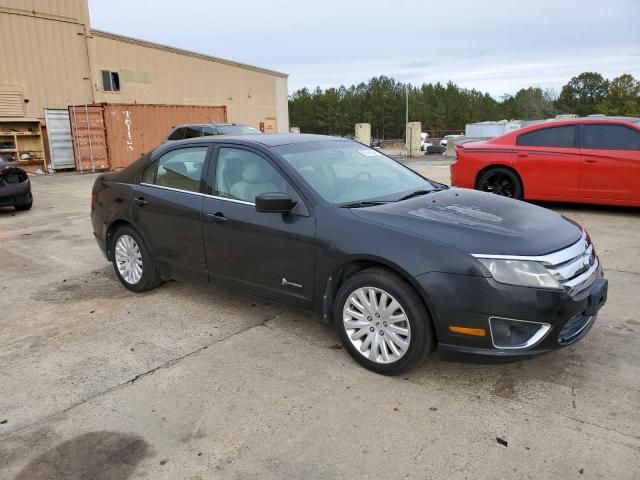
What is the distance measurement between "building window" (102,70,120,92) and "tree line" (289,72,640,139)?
2727 inches

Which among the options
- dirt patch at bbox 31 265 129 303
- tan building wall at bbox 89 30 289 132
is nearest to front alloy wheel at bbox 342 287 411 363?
dirt patch at bbox 31 265 129 303

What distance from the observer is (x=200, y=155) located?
451cm

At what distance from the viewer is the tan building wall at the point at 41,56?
2022 centimetres

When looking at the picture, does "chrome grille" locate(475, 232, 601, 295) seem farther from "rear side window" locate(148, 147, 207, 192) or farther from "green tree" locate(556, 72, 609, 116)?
"green tree" locate(556, 72, 609, 116)

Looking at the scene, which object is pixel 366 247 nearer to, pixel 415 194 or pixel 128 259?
pixel 415 194

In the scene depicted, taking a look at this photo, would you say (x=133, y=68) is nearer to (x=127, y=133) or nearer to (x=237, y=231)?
(x=127, y=133)

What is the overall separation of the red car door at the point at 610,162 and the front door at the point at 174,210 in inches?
233

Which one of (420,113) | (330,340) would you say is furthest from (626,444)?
(420,113)

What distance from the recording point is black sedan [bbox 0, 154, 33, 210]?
9.71 meters

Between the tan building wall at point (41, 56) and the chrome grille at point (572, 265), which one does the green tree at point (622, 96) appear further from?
the chrome grille at point (572, 265)

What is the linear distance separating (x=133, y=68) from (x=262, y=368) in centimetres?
2475


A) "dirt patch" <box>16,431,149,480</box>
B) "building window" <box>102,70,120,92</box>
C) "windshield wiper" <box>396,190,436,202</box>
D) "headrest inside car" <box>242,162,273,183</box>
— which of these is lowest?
"dirt patch" <box>16,431,149,480</box>

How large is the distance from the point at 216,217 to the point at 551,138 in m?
6.06

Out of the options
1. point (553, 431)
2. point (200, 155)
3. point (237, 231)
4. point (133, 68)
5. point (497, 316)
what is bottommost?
point (553, 431)
